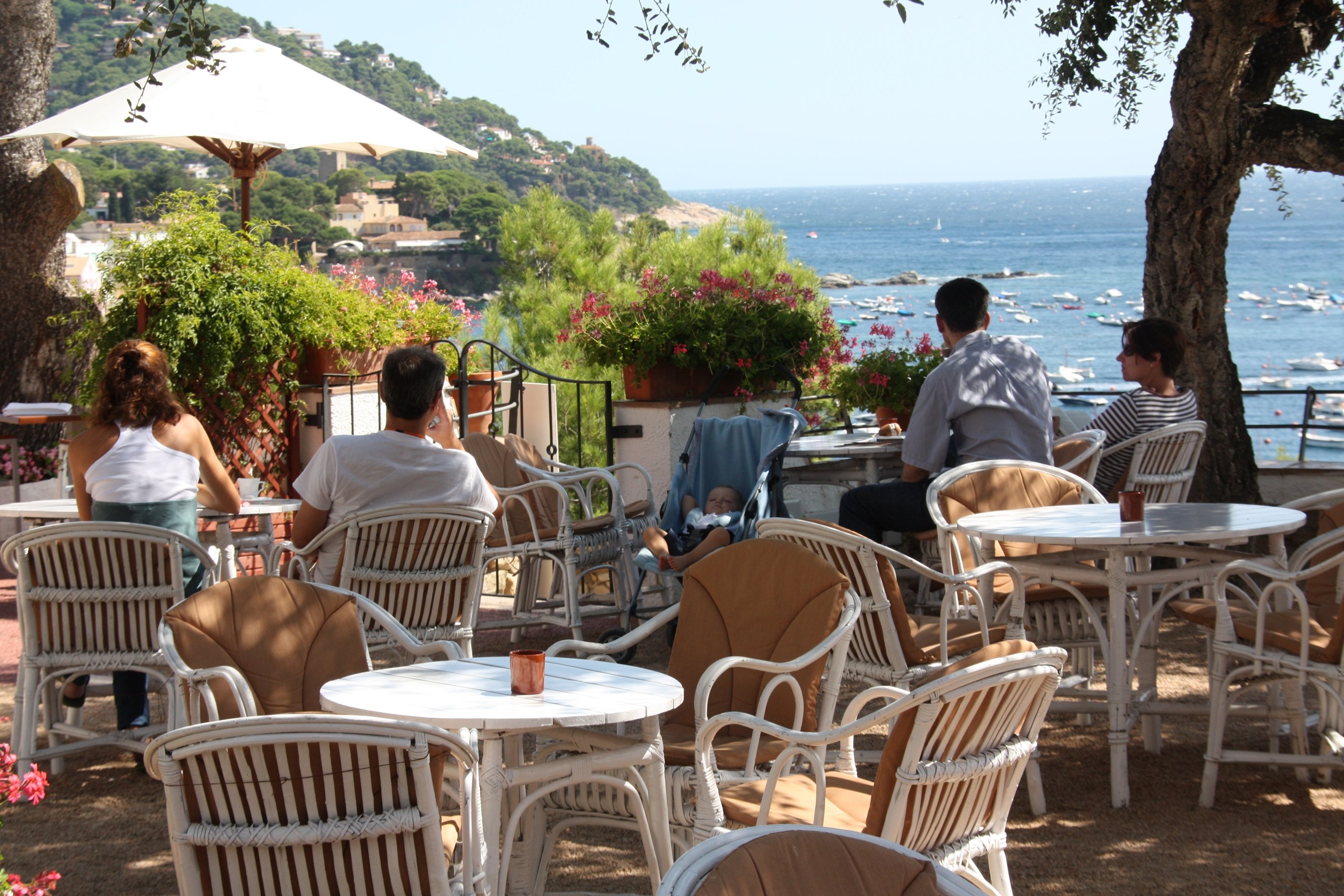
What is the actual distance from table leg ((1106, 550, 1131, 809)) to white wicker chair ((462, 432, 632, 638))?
2349 millimetres

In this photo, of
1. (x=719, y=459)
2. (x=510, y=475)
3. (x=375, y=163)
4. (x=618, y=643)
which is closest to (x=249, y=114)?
(x=510, y=475)

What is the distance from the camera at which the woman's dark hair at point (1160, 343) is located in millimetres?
5523

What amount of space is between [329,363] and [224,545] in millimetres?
2780

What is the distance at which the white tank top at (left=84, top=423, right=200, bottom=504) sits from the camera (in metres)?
4.18

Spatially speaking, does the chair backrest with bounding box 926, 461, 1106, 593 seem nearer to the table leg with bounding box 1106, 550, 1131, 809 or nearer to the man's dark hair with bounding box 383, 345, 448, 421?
the table leg with bounding box 1106, 550, 1131, 809

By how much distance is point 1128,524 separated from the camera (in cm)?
390

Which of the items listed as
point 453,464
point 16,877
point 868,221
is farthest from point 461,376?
point 868,221

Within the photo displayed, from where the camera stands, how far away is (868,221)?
147000 millimetres

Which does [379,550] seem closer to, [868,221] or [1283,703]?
[1283,703]

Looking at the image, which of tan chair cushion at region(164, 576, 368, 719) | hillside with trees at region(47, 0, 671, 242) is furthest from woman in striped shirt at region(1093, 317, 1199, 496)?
hillside with trees at region(47, 0, 671, 242)

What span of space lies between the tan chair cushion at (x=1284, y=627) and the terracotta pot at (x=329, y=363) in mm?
4809

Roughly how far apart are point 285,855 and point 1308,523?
6.44 m

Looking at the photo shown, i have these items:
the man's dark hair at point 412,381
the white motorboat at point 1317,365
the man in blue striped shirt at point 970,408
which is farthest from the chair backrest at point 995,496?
the white motorboat at point 1317,365

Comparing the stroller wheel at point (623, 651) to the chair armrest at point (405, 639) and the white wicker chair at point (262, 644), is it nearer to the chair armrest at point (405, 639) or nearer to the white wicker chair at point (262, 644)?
the chair armrest at point (405, 639)
